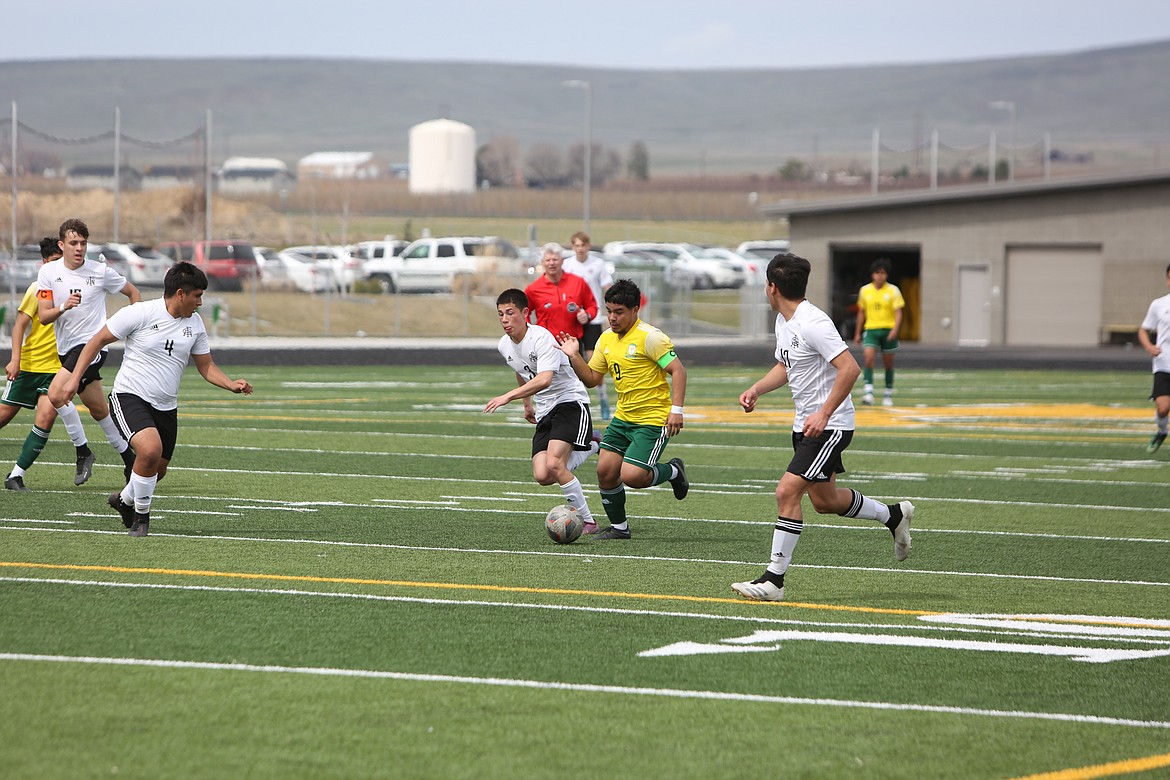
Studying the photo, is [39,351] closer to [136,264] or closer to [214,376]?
[214,376]

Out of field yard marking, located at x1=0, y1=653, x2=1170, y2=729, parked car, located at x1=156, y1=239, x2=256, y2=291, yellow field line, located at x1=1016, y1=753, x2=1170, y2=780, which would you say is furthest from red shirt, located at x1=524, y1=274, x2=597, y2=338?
parked car, located at x1=156, y1=239, x2=256, y2=291

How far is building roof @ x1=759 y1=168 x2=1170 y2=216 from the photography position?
134 ft

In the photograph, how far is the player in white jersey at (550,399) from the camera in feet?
33.4

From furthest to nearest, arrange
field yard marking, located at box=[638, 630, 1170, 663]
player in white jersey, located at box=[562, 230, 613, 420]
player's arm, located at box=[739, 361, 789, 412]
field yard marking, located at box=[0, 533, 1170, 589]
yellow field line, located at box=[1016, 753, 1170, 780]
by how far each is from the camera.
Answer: player in white jersey, located at box=[562, 230, 613, 420]
field yard marking, located at box=[0, 533, 1170, 589]
player's arm, located at box=[739, 361, 789, 412]
field yard marking, located at box=[638, 630, 1170, 663]
yellow field line, located at box=[1016, 753, 1170, 780]

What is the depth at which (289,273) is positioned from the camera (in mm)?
47812

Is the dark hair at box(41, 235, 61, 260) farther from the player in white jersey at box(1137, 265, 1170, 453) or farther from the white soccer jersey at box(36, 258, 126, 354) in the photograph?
the player in white jersey at box(1137, 265, 1170, 453)

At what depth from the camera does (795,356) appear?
834 cm

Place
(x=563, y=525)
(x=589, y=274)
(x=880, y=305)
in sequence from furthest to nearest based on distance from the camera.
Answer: (x=880, y=305) < (x=589, y=274) < (x=563, y=525)

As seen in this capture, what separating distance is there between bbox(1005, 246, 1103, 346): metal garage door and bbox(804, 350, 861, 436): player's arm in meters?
36.0

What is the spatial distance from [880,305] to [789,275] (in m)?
14.7

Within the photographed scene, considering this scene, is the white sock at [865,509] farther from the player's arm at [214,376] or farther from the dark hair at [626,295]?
the player's arm at [214,376]

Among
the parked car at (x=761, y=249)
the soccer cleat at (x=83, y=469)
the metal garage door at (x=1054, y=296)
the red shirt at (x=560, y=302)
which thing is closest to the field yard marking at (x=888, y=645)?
the soccer cleat at (x=83, y=469)

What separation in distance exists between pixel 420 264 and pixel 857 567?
42686 millimetres

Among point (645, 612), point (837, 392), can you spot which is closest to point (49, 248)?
point (645, 612)
